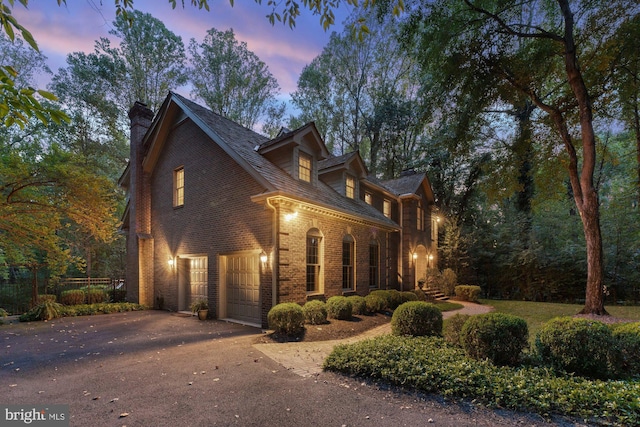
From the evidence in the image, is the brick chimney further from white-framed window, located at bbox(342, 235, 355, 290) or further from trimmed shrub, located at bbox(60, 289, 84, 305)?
white-framed window, located at bbox(342, 235, 355, 290)

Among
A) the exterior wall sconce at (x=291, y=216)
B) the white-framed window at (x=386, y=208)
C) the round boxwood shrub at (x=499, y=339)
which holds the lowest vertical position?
the round boxwood shrub at (x=499, y=339)

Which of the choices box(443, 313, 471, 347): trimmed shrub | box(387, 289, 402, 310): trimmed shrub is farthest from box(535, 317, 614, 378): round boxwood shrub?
→ box(387, 289, 402, 310): trimmed shrub

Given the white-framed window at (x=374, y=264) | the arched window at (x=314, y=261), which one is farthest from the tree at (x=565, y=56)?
the arched window at (x=314, y=261)

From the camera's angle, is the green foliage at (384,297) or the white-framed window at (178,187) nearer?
the green foliage at (384,297)

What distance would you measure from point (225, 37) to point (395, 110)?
14.4m

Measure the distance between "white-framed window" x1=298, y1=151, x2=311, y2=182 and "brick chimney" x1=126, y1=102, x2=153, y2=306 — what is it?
7.19m

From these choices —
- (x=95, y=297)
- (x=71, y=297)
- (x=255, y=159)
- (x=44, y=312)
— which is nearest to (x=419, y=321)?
(x=255, y=159)

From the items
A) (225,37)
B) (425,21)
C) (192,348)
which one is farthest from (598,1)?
(225,37)

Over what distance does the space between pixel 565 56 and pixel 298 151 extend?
8766mm

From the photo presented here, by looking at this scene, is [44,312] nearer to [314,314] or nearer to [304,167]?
[314,314]

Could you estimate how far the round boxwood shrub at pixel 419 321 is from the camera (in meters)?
7.22

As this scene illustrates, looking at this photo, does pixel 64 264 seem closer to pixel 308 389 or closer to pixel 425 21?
pixel 308 389

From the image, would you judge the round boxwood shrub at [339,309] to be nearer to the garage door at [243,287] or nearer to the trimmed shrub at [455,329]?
the garage door at [243,287]

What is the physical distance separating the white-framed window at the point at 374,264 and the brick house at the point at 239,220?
0.05m
